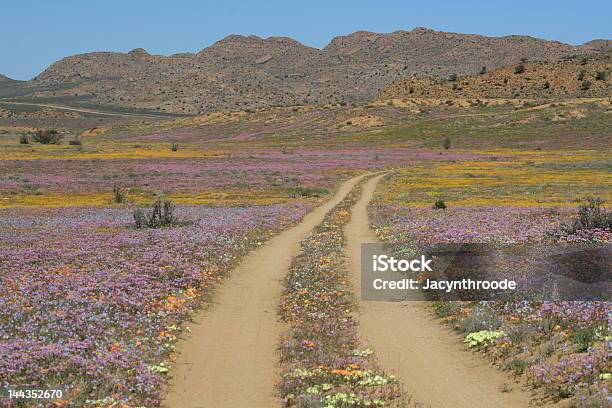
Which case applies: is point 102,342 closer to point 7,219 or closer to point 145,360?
point 145,360

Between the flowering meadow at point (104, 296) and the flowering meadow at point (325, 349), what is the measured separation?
2.13 m

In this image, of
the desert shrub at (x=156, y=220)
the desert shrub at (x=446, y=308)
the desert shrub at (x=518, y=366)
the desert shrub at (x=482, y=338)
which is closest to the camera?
the desert shrub at (x=518, y=366)

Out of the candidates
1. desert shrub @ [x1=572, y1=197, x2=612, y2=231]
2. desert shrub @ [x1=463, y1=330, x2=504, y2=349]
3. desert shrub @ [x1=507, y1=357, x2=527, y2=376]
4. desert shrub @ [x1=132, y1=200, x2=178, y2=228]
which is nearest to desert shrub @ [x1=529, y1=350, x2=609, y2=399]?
desert shrub @ [x1=507, y1=357, x2=527, y2=376]

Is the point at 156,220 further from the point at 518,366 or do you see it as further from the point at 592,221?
the point at 518,366

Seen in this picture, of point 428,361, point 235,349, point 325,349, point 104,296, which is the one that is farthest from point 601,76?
point 235,349

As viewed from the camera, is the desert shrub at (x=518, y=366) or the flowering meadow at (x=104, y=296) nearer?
the flowering meadow at (x=104, y=296)

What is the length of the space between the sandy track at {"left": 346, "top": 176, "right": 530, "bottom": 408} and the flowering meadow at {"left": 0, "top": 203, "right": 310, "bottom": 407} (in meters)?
3.87

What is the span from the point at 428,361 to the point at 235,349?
11.5 ft

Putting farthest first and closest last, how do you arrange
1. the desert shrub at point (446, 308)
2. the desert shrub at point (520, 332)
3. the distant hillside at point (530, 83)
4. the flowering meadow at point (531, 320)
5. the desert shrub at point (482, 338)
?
the distant hillside at point (530, 83) → the desert shrub at point (446, 308) → the desert shrub at point (482, 338) → the desert shrub at point (520, 332) → the flowering meadow at point (531, 320)

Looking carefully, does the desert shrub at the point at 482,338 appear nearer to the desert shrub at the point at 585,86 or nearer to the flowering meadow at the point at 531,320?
the flowering meadow at the point at 531,320

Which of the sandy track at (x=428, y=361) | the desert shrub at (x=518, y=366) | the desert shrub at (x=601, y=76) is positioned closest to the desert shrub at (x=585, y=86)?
the desert shrub at (x=601, y=76)

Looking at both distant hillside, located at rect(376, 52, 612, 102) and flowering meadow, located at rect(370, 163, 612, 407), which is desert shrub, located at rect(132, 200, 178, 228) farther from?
distant hillside, located at rect(376, 52, 612, 102)

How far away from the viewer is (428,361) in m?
10.6

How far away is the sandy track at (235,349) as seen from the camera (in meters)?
9.29
